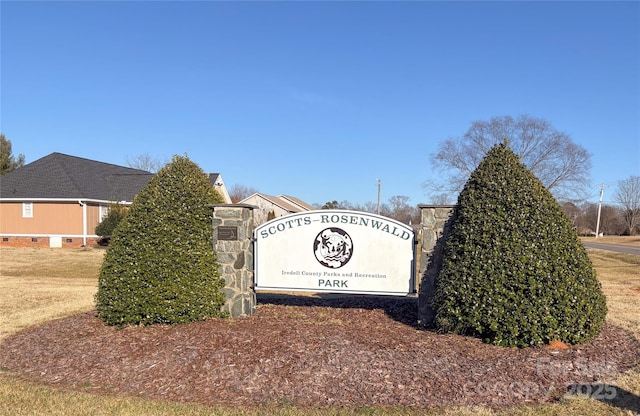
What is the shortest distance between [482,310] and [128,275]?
5.00 metres

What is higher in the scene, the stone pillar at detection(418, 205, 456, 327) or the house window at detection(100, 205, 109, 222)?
the house window at detection(100, 205, 109, 222)

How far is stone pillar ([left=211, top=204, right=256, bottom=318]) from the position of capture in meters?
7.38

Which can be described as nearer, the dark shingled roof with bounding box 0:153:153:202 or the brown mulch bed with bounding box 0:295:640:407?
the brown mulch bed with bounding box 0:295:640:407

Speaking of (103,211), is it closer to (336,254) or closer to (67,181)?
(67,181)

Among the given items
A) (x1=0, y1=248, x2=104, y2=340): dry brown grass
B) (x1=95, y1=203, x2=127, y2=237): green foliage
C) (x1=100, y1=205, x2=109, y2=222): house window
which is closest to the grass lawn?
(x1=0, y1=248, x2=104, y2=340): dry brown grass

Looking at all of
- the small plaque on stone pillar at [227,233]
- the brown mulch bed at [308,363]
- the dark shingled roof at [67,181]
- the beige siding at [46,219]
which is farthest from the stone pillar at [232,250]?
the beige siding at [46,219]

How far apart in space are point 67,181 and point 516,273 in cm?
2795

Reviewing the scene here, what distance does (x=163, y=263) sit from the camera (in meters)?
6.86

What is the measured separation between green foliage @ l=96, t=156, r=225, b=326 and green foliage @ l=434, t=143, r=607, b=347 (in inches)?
140

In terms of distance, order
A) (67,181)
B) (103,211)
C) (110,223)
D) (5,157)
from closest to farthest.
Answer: (110,223) < (67,181) < (103,211) < (5,157)

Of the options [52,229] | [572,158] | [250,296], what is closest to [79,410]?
[250,296]

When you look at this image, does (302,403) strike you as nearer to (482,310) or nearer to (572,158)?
(482,310)

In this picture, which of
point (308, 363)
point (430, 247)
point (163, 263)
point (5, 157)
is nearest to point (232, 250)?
point (163, 263)

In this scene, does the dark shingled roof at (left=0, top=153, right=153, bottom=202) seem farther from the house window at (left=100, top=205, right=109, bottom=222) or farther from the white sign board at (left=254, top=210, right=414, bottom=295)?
the white sign board at (left=254, top=210, right=414, bottom=295)
